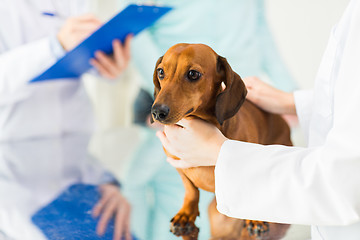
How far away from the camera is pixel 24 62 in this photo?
1.08 meters

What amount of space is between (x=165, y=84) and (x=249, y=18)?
87 centimetres

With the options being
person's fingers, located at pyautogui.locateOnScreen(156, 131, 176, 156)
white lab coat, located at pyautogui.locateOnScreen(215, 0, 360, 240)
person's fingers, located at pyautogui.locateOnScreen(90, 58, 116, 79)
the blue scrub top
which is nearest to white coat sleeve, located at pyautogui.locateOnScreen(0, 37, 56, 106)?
person's fingers, located at pyautogui.locateOnScreen(90, 58, 116, 79)

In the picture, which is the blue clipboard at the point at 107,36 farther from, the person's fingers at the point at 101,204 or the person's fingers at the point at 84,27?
the person's fingers at the point at 101,204

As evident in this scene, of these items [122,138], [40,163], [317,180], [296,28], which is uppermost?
[317,180]

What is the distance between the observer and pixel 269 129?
2.33ft

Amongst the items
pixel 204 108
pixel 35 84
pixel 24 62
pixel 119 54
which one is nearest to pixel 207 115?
pixel 204 108

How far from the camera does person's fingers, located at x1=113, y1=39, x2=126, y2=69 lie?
1.01 m

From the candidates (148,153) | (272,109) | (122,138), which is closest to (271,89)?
(272,109)

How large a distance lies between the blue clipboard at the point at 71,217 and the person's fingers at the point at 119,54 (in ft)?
1.26

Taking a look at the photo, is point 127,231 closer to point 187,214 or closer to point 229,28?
point 187,214

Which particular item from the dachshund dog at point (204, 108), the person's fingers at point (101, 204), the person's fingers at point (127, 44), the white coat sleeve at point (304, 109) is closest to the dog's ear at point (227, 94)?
Answer: the dachshund dog at point (204, 108)

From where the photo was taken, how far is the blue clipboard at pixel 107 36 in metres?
0.81

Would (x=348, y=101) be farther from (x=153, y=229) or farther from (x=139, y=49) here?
(x=139, y=49)

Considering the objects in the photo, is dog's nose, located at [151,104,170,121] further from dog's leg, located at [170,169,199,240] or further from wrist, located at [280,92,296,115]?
wrist, located at [280,92,296,115]
